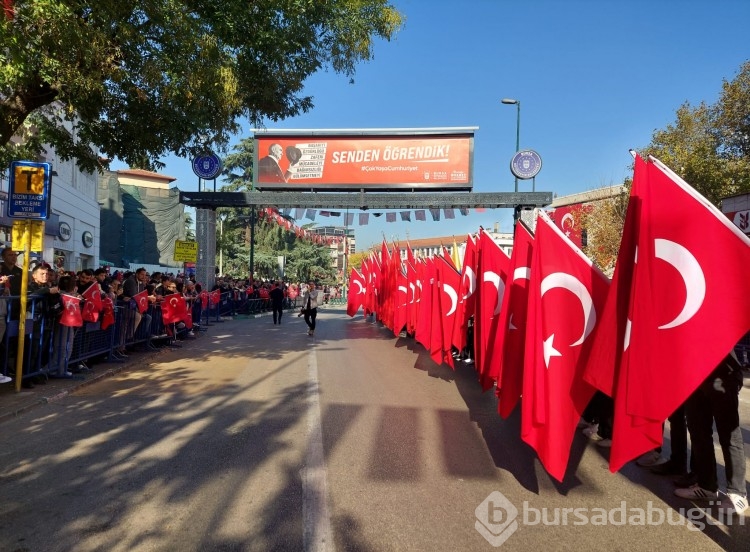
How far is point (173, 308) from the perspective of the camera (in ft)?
41.6

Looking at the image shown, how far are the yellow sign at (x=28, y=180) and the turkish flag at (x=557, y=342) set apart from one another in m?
6.59

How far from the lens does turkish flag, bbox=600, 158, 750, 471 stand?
3.03 metres

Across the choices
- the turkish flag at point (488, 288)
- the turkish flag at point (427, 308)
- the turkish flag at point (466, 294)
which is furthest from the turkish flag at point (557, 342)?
the turkish flag at point (427, 308)

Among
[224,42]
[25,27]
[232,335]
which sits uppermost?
[224,42]

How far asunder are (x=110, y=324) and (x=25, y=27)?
511cm

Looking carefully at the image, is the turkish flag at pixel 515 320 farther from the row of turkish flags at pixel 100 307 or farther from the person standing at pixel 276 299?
the person standing at pixel 276 299

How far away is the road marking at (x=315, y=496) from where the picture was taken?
3.30 m

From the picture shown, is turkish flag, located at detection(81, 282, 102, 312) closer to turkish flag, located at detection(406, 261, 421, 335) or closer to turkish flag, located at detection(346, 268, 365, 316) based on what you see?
turkish flag, located at detection(406, 261, 421, 335)

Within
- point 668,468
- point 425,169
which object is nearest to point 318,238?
point 425,169

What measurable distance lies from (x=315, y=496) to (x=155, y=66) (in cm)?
633

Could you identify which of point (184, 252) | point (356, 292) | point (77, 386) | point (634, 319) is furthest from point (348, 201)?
point (634, 319)

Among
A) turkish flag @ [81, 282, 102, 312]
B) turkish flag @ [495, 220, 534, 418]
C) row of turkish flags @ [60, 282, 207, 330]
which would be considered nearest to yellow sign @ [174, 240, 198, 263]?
row of turkish flags @ [60, 282, 207, 330]

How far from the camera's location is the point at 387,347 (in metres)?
14.1

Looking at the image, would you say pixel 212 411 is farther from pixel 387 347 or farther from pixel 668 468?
pixel 387 347
